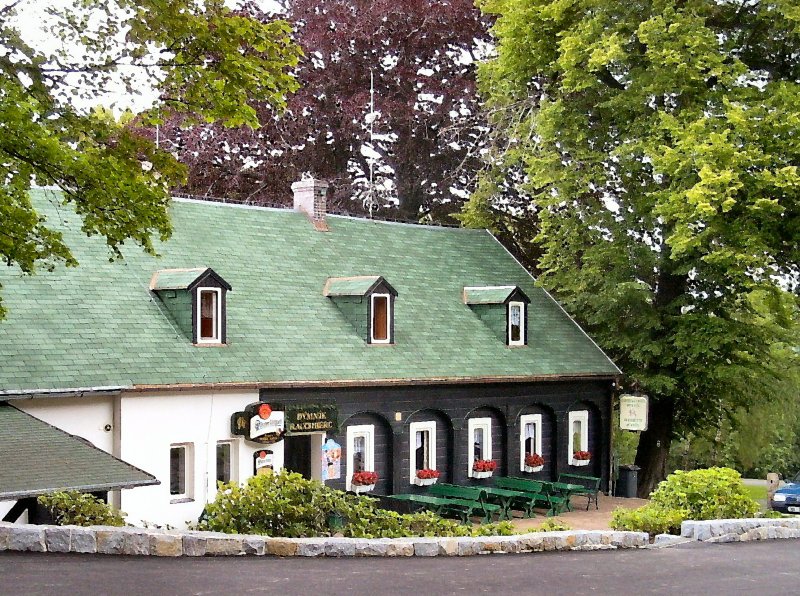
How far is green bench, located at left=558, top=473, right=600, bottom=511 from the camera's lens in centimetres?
2794

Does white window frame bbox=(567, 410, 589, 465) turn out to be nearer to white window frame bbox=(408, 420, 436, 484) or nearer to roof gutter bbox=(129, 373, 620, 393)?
roof gutter bbox=(129, 373, 620, 393)

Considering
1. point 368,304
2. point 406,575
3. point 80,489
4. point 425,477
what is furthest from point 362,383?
point 406,575

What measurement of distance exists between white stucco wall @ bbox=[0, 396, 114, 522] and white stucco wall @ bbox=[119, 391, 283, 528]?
290 mm

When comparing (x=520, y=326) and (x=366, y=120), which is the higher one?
(x=366, y=120)

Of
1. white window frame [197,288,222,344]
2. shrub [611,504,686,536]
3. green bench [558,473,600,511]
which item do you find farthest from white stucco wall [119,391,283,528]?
green bench [558,473,600,511]

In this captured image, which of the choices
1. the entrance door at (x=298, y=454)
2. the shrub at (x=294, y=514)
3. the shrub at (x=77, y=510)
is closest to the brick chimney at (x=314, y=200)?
the entrance door at (x=298, y=454)

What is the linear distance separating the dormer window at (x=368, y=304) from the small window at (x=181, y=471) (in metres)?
5.43

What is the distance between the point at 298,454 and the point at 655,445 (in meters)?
12.2

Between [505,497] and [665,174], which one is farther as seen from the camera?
[665,174]

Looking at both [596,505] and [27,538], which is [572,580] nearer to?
[27,538]

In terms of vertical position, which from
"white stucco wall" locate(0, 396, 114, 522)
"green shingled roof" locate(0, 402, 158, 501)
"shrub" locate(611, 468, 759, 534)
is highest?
"white stucco wall" locate(0, 396, 114, 522)

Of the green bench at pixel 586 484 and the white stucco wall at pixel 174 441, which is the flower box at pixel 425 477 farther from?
the white stucco wall at pixel 174 441

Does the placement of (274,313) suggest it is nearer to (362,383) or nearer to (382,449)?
(362,383)

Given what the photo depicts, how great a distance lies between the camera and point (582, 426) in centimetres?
3080
